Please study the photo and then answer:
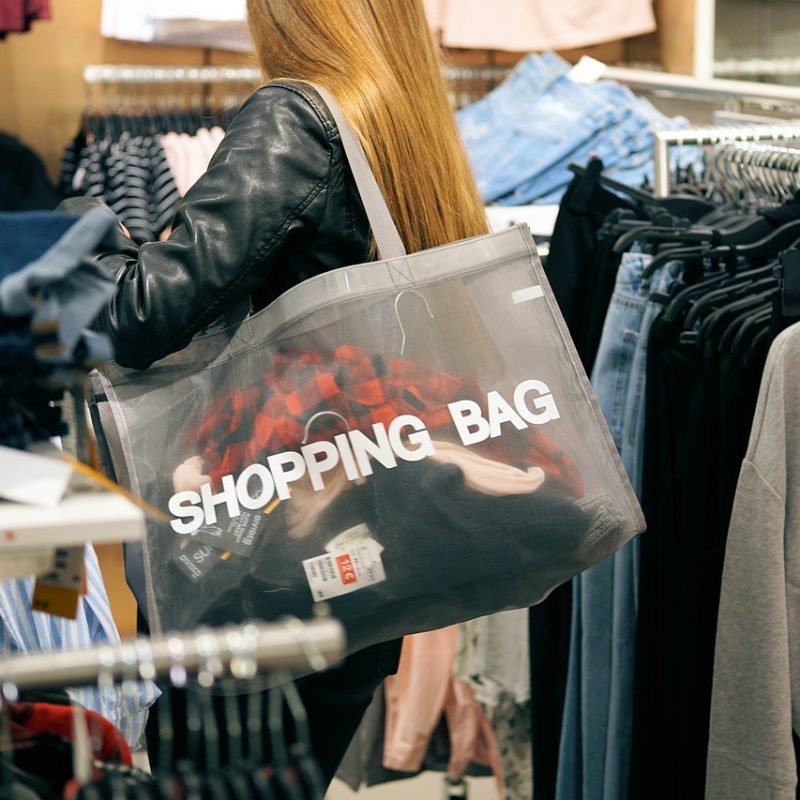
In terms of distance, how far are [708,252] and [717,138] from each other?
0.47 metres

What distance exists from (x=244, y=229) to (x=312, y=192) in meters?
0.08

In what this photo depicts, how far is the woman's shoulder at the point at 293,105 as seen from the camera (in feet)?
3.57

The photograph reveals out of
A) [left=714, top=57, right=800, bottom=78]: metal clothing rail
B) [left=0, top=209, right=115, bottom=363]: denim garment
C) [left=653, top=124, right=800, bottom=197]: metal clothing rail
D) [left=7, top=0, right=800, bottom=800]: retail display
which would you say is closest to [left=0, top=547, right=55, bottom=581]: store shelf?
[left=7, top=0, right=800, bottom=800]: retail display

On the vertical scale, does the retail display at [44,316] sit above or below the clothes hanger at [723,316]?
above

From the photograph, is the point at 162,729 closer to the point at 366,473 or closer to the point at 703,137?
the point at 366,473

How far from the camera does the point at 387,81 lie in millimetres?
1156

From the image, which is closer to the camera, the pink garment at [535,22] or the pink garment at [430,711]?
the pink garment at [430,711]

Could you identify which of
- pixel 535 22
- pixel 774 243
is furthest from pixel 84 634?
pixel 535 22

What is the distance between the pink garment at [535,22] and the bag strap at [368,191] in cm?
202

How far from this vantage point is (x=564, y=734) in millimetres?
1611

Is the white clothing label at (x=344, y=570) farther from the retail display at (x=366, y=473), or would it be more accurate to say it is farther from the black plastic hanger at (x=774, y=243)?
the black plastic hanger at (x=774, y=243)

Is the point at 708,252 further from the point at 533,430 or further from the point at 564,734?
the point at 564,734

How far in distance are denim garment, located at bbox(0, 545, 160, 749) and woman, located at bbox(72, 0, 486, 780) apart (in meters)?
0.19

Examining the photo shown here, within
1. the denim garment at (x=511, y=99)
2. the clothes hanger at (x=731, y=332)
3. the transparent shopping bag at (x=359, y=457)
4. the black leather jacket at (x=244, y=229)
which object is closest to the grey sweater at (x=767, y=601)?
the clothes hanger at (x=731, y=332)
